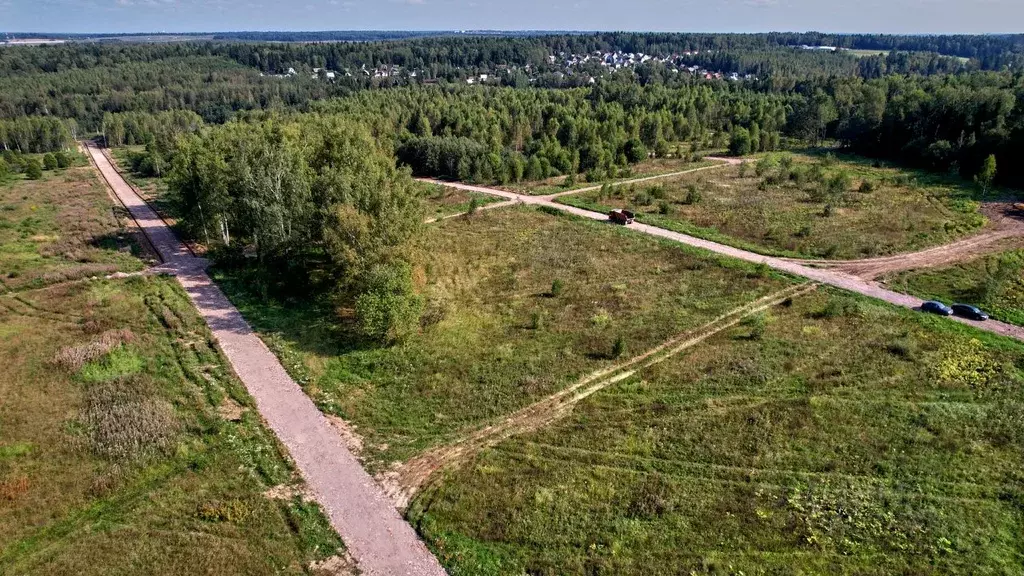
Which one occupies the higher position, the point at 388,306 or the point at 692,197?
the point at 692,197

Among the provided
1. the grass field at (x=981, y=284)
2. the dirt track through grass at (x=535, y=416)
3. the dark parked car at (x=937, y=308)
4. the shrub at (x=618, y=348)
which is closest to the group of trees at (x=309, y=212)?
the dirt track through grass at (x=535, y=416)

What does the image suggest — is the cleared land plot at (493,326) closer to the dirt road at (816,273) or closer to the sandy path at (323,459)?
the sandy path at (323,459)

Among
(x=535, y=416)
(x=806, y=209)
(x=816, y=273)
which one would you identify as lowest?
(x=535, y=416)

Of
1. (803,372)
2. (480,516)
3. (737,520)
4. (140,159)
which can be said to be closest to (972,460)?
(803,372)

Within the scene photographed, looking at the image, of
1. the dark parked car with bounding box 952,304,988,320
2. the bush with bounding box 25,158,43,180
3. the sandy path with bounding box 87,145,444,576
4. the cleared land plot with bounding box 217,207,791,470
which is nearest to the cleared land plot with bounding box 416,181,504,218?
the cleared land plot with bounding box 217,207,791,470

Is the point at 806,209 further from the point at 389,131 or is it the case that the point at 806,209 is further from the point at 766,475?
the point at 389,131

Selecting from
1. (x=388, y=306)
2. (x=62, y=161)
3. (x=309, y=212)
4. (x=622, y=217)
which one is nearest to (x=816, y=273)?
(x=622, y=217)
